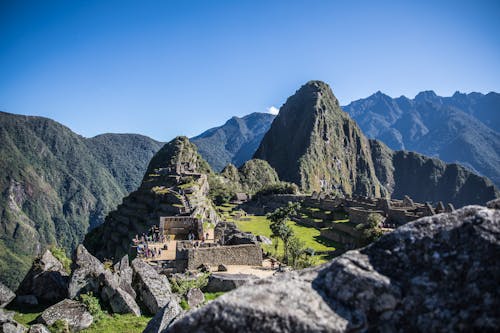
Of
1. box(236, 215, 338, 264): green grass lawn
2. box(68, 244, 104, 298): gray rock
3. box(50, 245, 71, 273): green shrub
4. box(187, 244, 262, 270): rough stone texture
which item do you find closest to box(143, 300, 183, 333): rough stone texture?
box(68, 244, 104, 298): gray rock

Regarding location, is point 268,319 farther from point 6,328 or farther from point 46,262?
point 46,262

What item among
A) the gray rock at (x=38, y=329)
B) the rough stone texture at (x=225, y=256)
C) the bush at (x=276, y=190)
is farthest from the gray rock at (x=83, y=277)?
the bush at (x=276, y=190)

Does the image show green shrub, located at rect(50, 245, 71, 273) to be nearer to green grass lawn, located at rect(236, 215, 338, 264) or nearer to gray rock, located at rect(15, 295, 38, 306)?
gray rock, located at rect(15, 295, 38, 306)

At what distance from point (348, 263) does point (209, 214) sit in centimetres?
6016

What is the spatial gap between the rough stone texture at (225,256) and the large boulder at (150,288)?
36.6 feet

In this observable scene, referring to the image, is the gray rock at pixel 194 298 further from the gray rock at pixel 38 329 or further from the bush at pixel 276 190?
the bush at pixel 276 190

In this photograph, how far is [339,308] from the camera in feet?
9.80

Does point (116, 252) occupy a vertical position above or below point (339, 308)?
below

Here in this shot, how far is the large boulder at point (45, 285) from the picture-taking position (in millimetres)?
12641

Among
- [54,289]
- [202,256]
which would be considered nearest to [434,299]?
[54,289]

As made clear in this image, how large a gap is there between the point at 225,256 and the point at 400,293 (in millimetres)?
24304

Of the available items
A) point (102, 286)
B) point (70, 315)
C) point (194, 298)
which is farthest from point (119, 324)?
point (194, 298)

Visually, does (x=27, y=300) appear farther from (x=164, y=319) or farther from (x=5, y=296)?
(x=164, y=319)

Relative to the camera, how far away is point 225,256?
2639cm
